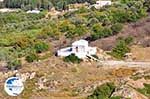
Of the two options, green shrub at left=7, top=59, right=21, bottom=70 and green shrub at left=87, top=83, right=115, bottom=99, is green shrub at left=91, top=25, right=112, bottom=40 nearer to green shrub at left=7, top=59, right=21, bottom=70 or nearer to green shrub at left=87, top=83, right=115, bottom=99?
A: green shrub at left=7, top=59, right=21, bottom=70

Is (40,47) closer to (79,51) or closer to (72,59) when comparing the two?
(79,51)

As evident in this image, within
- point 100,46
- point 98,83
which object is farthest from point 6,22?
point 98,83

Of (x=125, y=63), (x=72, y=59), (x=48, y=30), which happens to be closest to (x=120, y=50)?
(x=125, y=63)

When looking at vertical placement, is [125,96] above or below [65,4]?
above

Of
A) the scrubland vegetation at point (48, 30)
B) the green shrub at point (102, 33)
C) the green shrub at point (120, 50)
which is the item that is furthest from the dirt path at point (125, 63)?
the green shrub at point (102, 33)

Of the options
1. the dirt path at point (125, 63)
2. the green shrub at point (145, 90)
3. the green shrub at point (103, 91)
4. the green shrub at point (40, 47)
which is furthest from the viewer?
the green shrub at point (40, 47)

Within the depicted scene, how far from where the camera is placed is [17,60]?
41875 millimetres

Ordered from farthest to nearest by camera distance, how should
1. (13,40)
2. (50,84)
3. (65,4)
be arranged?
(65,4)
(13,40)
(50,84)

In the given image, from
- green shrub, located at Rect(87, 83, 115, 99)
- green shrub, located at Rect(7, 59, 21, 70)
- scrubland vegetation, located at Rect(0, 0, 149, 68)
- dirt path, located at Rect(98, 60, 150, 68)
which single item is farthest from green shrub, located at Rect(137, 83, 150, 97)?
green shrub, located at Rect(7, 59, 21, 70)

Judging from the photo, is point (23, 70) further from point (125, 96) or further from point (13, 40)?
point (13, 40)

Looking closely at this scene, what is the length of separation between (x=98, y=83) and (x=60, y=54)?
8343 millimetres

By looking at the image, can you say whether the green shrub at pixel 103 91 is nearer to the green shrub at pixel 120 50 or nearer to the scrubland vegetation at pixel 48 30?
the green shrub at pixel 120 50

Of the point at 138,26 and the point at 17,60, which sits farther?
the point at 138,26

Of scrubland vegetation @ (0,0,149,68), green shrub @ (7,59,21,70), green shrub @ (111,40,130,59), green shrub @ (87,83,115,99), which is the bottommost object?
scrubland vegetation @ (0,0,149,68)
